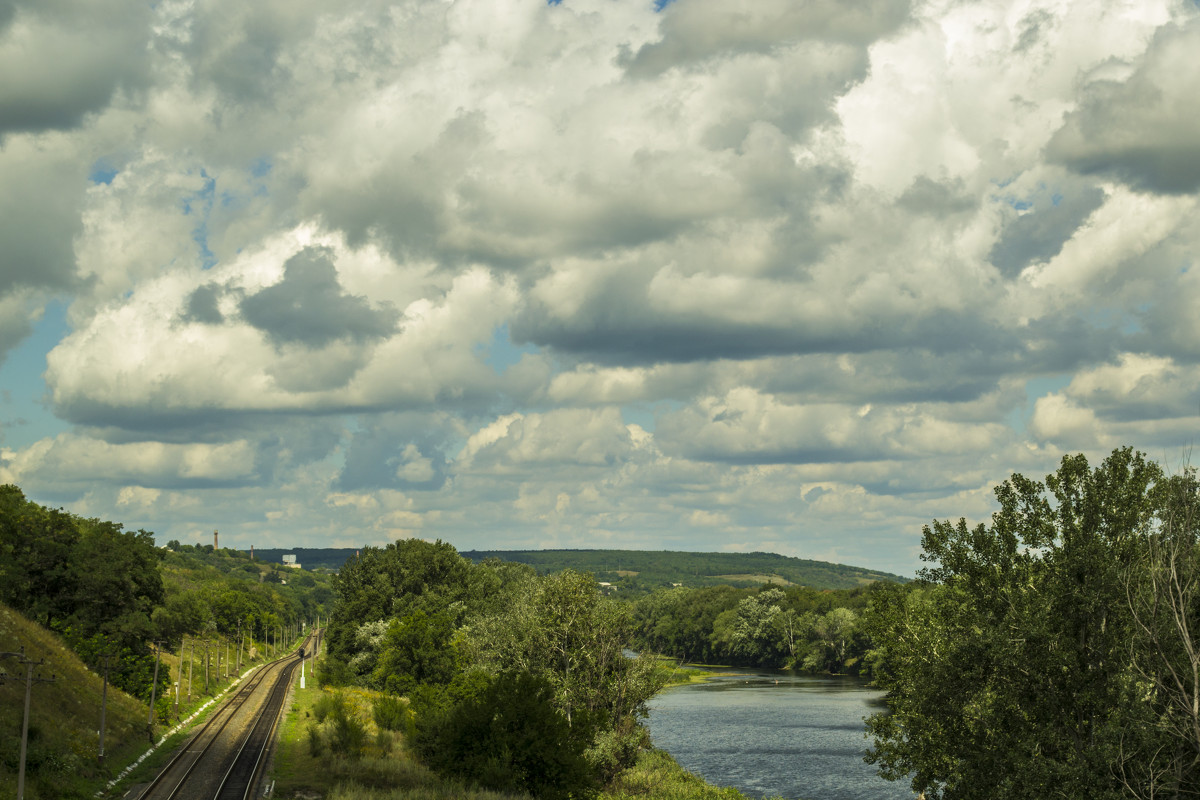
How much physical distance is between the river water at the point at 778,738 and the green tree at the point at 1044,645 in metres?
26.0

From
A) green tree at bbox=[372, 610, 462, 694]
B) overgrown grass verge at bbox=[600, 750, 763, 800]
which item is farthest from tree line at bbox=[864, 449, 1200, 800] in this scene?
green tree at bbox=[372, 610, 462, 694]

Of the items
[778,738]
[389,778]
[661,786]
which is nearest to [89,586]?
[389,778]

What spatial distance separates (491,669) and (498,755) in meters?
26.9

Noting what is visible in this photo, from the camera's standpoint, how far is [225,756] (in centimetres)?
5888

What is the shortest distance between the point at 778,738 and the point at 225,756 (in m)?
46.8

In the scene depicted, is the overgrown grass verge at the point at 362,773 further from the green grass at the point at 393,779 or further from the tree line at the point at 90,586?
the tree line at the point at 90,586

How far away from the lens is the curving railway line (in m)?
47.1

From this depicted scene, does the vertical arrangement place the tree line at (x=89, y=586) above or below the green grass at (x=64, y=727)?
above

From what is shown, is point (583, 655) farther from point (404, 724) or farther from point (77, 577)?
point (77, 577)

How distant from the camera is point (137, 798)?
1779 inches

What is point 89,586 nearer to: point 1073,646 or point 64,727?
point 64,727

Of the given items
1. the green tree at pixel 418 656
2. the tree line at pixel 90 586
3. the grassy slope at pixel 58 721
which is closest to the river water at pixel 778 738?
the green tree at pixel 418 656

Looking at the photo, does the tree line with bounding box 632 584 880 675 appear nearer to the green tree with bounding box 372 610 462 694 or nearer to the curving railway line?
the green tree with bounding box 372 610 462 694

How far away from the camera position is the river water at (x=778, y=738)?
2464 inches
